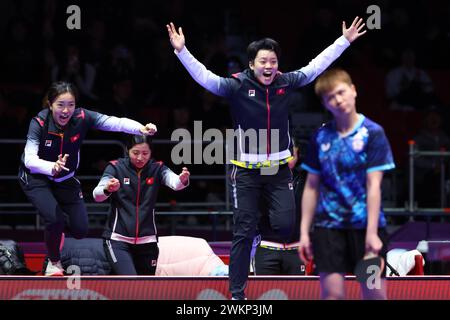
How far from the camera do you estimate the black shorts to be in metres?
5.54

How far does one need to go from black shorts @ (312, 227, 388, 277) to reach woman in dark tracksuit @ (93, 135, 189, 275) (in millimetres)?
1938

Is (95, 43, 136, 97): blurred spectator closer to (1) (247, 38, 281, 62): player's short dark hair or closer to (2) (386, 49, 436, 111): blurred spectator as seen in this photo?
(2) (386, 49, 436, 111): blurred spectator

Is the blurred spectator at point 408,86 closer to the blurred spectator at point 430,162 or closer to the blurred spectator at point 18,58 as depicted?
the blurred spectator at point 430,162

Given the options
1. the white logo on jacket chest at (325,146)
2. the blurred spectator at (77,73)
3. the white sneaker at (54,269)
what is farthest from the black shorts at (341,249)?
the blurred spectator at (77,73)

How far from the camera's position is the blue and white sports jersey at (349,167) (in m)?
5.50

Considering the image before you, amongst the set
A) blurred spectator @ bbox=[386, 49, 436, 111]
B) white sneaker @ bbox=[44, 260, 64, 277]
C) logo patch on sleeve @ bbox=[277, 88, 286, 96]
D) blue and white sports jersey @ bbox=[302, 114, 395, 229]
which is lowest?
white sneaker @ bbox=[44, 260, 64, 277]

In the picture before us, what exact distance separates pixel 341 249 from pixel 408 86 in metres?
6.68

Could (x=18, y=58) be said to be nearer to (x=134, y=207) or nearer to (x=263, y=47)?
(x=134, y=207)

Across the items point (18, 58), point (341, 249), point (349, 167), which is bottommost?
point (341, 249)

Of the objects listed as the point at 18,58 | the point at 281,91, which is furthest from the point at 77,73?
the point at 281,91

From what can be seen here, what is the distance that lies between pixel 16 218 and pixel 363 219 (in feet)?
20.0

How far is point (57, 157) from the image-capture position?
24.6 feet

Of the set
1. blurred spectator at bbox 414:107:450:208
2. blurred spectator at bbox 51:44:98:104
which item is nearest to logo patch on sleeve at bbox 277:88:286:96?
blurred spectator at bbox 414:107:450:208

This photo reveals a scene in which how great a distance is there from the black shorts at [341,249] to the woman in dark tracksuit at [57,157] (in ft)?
6.72
